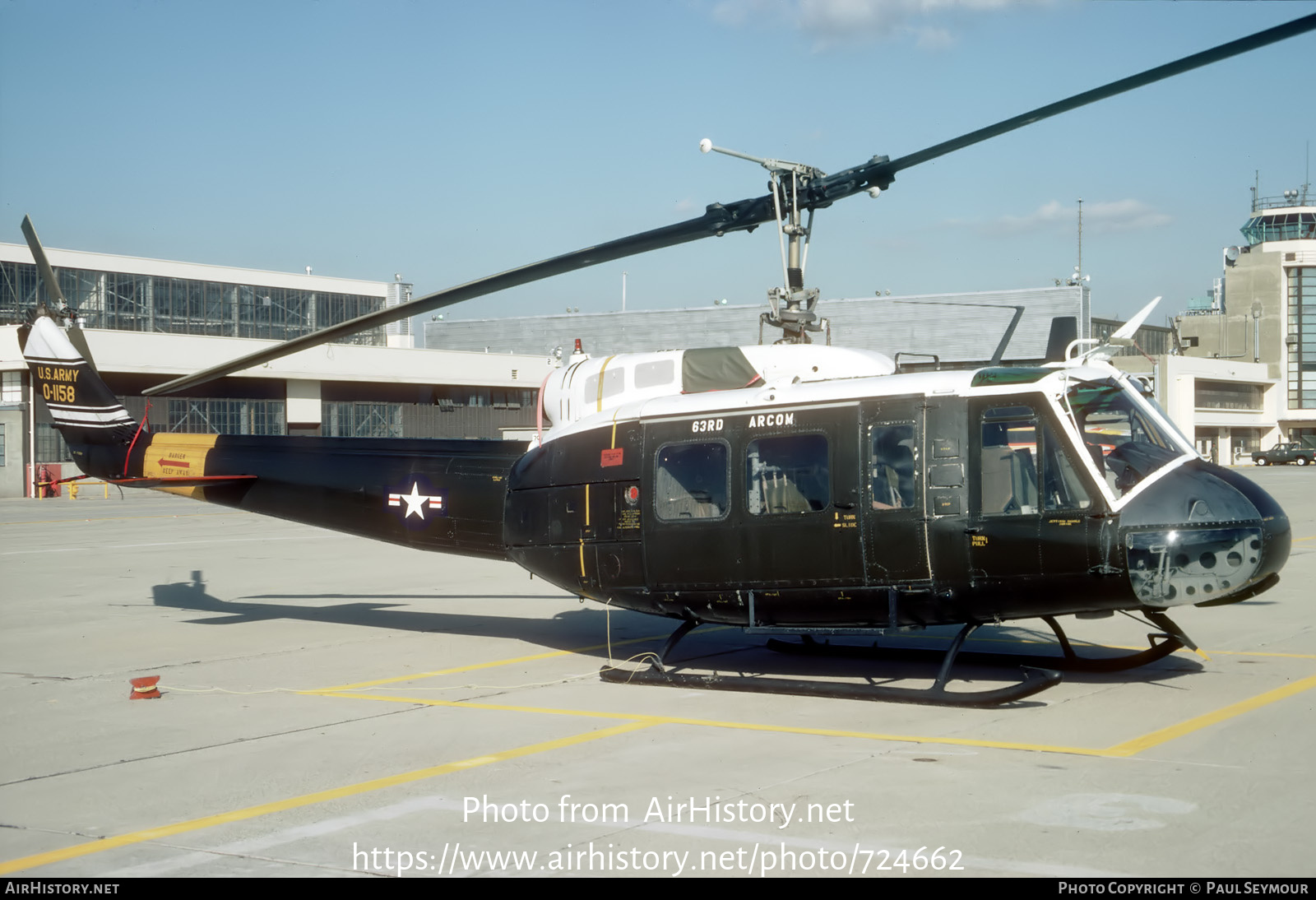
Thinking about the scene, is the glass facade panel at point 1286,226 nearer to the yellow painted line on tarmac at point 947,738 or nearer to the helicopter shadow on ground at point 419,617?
the helicopter shadow on ground at point 419,617

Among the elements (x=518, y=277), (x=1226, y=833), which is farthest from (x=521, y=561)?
(x=1226, y=833)

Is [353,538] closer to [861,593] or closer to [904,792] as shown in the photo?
[861,593]

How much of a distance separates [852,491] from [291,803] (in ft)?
16.6

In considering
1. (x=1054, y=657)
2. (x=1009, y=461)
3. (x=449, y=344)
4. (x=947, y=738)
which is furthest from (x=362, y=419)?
(x=947, y=738)

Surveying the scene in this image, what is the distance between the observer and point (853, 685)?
10125 mm

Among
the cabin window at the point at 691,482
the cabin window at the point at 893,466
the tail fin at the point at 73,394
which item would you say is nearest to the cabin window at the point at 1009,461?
the cabin window at the point at 893,466

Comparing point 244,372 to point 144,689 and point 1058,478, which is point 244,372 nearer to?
point 144,689

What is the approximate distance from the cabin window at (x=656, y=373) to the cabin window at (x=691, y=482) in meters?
0.84

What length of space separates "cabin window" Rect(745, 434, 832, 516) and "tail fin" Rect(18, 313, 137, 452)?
29.4ft

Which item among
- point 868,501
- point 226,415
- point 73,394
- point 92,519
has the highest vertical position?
point 226,415

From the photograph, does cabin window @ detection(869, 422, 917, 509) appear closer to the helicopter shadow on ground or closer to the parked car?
the helicopter shadow on ground

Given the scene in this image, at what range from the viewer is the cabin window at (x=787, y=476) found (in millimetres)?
10109

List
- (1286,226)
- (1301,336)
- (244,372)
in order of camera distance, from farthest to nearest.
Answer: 1. (1286,226)
2. (1301,336)
3. (244,372)

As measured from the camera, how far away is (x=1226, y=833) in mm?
6035
